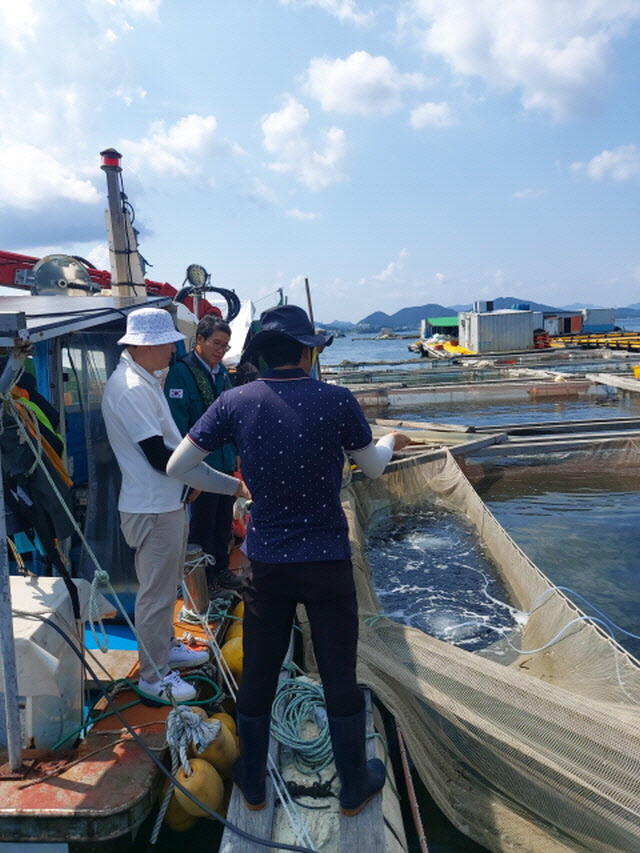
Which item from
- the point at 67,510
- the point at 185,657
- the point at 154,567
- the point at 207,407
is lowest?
the point at 185,657

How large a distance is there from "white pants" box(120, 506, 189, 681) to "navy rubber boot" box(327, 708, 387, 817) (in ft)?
3.50

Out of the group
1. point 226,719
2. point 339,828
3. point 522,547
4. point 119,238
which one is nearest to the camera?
point 339,828

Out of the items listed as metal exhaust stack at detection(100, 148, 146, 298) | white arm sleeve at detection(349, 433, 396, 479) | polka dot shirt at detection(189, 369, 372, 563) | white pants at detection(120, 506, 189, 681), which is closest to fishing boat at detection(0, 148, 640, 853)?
white pants at detection(120, 506, 189, 681)

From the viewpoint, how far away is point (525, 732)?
9.09ft

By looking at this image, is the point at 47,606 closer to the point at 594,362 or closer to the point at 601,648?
the point at 601,648

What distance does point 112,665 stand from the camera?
11.0 ft

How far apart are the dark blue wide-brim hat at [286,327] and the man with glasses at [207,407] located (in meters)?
1.62

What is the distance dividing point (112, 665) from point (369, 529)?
5.26m

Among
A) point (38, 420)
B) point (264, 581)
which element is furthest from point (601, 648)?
point (38, 420)

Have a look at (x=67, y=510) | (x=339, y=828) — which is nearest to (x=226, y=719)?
(x=339, y=828)

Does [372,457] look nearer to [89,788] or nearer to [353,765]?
[353,765]

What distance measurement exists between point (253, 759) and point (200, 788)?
391 millimetres

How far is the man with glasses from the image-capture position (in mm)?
3906

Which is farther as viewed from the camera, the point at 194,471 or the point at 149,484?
the point at 149,484
